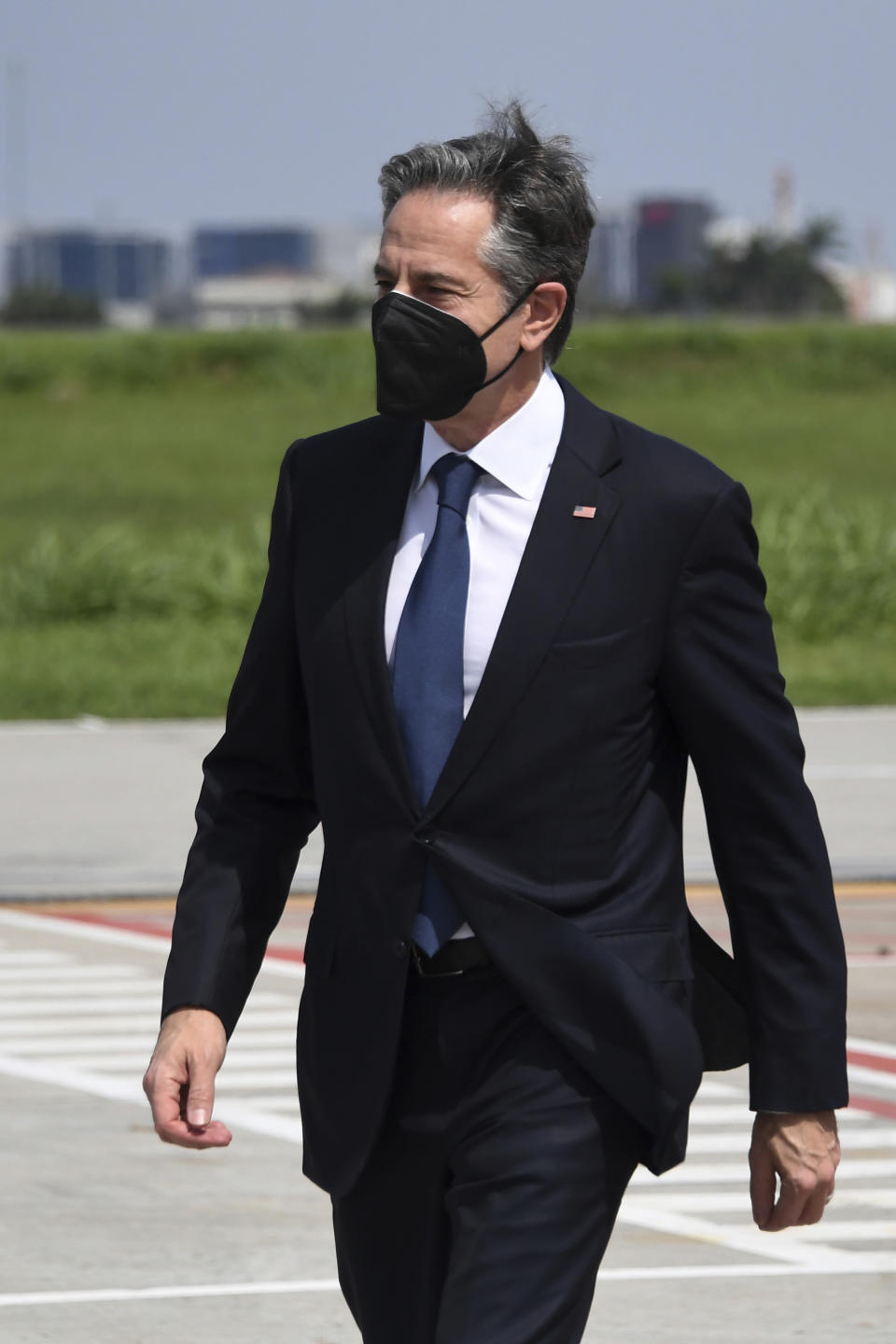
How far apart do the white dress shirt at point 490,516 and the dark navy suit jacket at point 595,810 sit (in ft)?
0.10

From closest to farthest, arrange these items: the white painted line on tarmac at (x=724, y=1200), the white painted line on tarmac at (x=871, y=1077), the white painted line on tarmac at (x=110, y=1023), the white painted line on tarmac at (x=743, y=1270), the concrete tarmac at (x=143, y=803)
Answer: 1. the white painted line on tarmac at (x=743, y=1270)
2. the white painted line on tarmac at (x=724, y=1200)
3. the white painted line on tarmac at (x=871, y=1077)
4. the white painted line on tarmac at (x=110, y=1023)
5. the concrete tarmac at (x=143, y=803)

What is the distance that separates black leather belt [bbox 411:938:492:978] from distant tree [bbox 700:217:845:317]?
124990 mm

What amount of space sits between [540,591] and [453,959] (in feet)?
1.50

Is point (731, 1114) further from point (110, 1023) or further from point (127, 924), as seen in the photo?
point (127, 924)

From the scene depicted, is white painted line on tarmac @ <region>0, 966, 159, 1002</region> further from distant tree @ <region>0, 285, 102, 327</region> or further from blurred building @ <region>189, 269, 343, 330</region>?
blurred building @ <region>189, 269, 343, 330</region>

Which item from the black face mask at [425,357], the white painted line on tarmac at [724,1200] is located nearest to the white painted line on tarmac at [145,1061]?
the white painted line on tarmac at [724,1200]

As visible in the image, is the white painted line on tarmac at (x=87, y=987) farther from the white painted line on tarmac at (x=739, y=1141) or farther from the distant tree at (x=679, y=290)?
the distant tree at (x=679, y=290)

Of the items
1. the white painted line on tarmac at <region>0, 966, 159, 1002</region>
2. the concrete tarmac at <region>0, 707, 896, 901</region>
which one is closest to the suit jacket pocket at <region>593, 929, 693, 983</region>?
the white painted line on tarmac at <region>0, 966, 159, 1002</region>

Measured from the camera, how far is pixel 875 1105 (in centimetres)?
685

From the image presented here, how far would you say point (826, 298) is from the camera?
406ft

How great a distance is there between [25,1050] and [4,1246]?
6.46 feet

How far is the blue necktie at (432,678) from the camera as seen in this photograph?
293cm

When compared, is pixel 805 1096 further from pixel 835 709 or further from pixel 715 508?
pixel 835 709

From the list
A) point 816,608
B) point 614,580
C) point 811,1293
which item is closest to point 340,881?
point 614,580
